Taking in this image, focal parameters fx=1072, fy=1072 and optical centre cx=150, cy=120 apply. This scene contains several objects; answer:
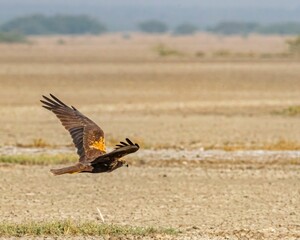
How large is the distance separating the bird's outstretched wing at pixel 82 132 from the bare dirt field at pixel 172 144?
1.13m

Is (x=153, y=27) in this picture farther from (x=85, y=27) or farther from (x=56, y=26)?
(x=56, y=26)

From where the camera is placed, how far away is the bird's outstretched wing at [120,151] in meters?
9.52

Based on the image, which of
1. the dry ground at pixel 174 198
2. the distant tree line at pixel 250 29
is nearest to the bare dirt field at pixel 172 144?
the dry ground at pixel 174 198

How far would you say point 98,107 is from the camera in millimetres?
27062

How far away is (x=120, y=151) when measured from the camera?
980 centimetres

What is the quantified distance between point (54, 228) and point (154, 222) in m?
1.46

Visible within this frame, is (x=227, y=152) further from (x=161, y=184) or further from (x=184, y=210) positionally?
(x=184, y=210)

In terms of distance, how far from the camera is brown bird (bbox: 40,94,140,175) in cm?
1005

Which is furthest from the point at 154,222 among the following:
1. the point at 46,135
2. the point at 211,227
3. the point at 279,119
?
the point at 279,119

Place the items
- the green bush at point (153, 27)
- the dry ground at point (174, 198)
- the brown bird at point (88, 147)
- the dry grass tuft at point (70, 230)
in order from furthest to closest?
the green bush at point (153, 27) < the dry ground at point (174, 198) < the dry grass tuft at point (70, 230) < the brown bird at point (88, 147)

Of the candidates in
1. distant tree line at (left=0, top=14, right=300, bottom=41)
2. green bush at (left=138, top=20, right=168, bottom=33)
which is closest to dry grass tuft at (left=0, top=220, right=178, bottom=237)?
distant tree line at (left=0, top=14, right=300, bottom=41)

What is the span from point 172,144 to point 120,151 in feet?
30.4

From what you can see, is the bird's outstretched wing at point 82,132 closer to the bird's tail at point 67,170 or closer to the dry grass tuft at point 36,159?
the bird's tail at point 67,170

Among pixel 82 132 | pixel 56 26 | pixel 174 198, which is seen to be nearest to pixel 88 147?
pixel 82 132
